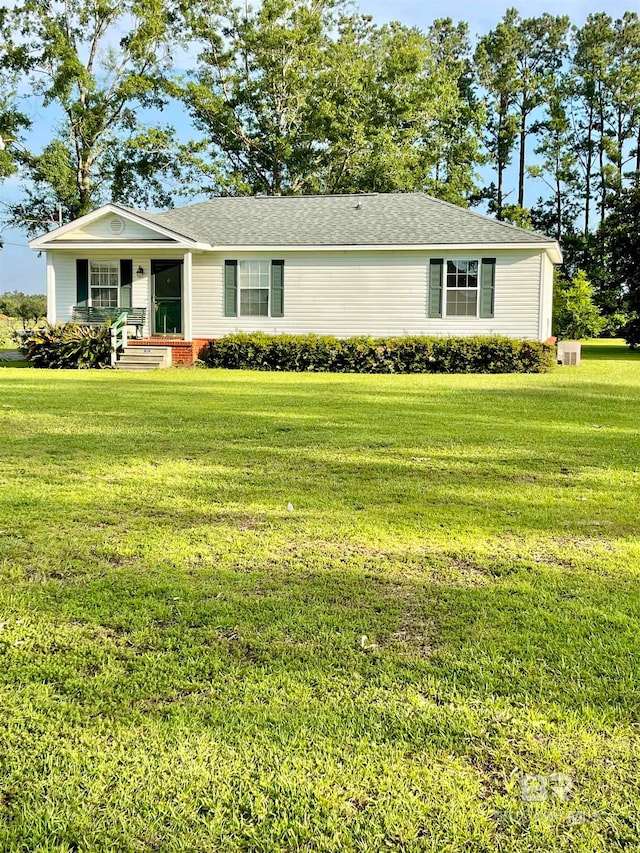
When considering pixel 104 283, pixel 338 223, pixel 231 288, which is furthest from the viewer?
pixel 338 223

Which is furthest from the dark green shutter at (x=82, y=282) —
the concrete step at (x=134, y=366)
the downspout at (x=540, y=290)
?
the downspout at (x=540, y=290)

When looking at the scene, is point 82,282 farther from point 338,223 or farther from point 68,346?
point 338,223

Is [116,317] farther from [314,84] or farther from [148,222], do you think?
[314,84]

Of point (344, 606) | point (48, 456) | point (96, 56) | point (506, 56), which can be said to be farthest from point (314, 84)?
point (344, 606)

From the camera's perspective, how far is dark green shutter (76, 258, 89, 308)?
1978cm

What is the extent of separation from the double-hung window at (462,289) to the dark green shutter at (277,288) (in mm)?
4291

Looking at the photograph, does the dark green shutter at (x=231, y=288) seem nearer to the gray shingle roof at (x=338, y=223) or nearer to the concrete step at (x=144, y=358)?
the gray shingle roof at (x=338, y=223)

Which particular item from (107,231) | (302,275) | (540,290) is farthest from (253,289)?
(540,290)

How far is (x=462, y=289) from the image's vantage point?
61.7ft

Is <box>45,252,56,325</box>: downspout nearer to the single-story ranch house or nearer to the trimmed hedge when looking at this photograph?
the single-story ranch house

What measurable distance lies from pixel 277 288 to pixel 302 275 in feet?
2.43

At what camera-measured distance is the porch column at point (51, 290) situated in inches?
760

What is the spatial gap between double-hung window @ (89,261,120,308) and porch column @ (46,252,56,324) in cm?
94

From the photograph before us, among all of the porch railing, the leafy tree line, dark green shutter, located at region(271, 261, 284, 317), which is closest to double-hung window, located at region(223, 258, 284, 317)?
dark green shutter, located at region(271, 261, 284, 317)
